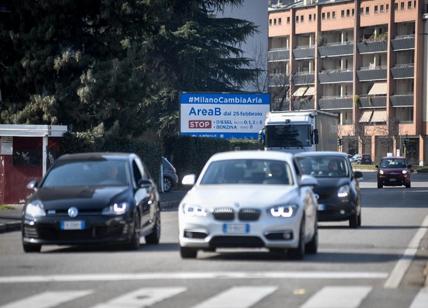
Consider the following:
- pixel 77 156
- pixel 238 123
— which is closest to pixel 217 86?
pixel 238 123

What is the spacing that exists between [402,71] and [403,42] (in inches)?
121

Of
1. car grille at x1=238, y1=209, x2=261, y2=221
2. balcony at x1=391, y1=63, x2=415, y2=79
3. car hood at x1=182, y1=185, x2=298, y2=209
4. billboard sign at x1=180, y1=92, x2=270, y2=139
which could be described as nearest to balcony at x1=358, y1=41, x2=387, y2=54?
balcony at x1=391, y1=63, x2=415, y2=79

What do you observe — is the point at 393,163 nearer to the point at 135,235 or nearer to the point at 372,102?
the point at 135,235

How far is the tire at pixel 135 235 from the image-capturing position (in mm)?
18547

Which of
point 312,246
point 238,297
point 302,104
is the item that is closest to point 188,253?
point 312,246

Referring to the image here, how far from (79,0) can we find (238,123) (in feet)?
39.5

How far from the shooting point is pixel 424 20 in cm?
12044

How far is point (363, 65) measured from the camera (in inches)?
5030

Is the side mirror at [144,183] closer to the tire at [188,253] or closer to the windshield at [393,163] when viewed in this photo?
the tire at [188,253]

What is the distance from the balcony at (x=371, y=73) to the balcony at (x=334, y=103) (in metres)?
3.13

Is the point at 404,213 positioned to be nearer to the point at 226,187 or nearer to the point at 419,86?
the point at 226,187

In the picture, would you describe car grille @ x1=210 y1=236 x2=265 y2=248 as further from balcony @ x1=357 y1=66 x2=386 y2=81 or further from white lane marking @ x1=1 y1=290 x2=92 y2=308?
balcony @ x1=357 y1=66 x2=386 y2=81

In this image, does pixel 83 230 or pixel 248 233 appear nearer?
pixel 248 233

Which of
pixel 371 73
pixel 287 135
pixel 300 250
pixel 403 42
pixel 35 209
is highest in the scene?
pixel 403 42
